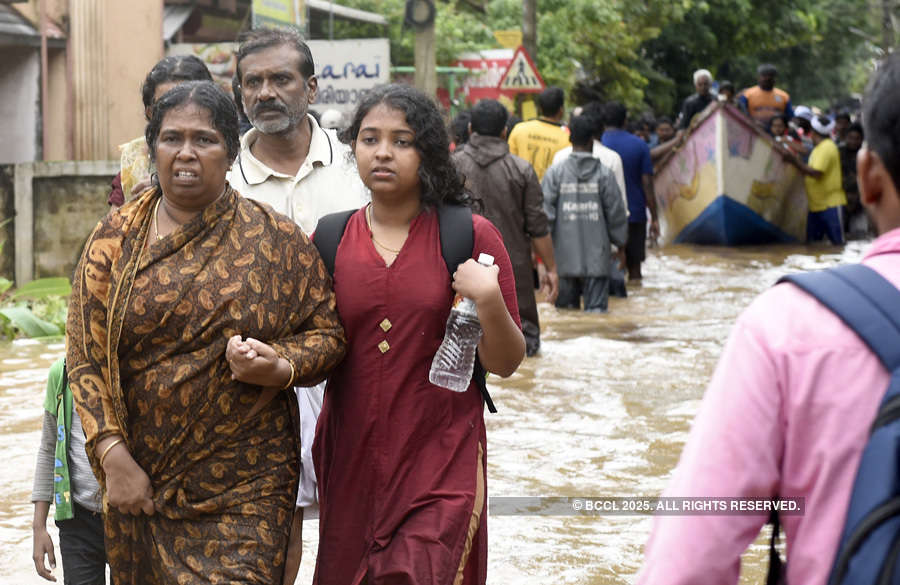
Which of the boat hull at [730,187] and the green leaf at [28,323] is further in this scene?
the boat hull at [730,187]

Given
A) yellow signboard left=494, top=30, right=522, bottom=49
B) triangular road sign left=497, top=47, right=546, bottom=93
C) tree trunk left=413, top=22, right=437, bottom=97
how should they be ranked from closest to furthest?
tree trunk left=413, top=22, right=437, bottom=97
triangular road sign left=497, top=47, right=546, bottom=93
yellow signboard left=494, top=30, right=522, bottom=49

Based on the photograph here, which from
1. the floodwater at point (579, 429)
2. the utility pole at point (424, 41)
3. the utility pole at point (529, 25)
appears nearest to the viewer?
the floodwater at point (579, 429)

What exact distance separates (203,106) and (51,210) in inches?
437

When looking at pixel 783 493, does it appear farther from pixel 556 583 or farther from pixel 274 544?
pixel 556 583

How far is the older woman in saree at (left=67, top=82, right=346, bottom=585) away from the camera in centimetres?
Result: 345

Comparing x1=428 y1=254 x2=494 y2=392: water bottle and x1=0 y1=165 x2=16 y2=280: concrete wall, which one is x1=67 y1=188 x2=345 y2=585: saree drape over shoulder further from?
x1=0 y1=165 x2=16 y2=280: concrete wall

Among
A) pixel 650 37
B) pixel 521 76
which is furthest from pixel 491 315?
pixel 650 37

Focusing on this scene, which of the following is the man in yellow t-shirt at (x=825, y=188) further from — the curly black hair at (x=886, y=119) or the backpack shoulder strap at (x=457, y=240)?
the curly black hair at (x=886, y=119)

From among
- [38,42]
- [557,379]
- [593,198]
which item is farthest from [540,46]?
[557,379]

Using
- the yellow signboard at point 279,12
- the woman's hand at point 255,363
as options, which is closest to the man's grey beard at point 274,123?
the woman's hand at point 255,363

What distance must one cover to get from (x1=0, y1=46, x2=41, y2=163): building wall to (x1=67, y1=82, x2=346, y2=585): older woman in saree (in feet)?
43.7

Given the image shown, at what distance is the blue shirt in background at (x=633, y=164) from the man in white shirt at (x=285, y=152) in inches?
419

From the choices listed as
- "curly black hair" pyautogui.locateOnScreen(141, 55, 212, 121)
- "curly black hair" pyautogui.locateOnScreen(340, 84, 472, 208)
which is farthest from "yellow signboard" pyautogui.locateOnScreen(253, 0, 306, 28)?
"curly black hair" pyautogui.locateOnScreen(340, 84, 472, 208)

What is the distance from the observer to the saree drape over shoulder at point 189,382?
346 centimetres
